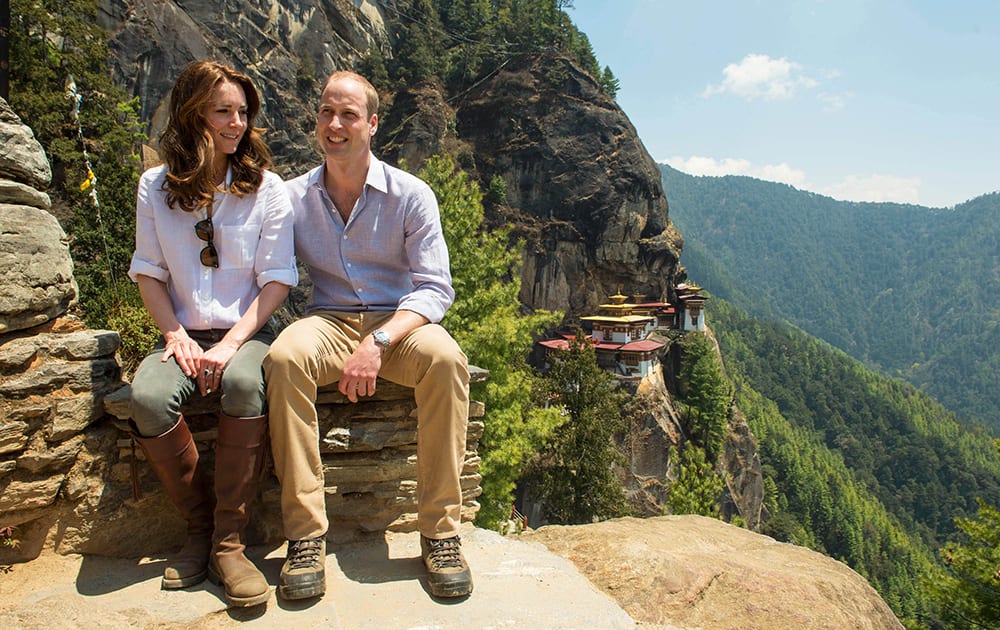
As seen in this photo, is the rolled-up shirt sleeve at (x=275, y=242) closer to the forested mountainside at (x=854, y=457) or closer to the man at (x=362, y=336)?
the man at (x=362, y=336)

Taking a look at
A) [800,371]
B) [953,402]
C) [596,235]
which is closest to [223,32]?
[596,235]

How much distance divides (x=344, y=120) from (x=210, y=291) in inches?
43.6

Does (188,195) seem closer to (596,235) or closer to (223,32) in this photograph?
(223,32)

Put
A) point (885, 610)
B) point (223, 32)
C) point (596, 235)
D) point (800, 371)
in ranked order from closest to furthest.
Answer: point (885, 610) → point (223, 32) → point (596, 235) → point (800, 371)

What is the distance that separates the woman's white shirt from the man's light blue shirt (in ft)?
0.70

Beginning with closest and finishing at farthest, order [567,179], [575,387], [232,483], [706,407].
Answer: [232,483]
[575,387]
[706,407]
[567,179]

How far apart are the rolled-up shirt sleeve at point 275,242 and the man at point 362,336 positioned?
0.40ft

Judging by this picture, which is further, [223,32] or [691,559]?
[223,32]

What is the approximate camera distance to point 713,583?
3.03 metres

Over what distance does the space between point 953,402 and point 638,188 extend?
180m

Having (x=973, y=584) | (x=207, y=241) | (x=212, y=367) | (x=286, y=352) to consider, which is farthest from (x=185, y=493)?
(x=973, y=584)

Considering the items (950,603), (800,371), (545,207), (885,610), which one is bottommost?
(800,371)

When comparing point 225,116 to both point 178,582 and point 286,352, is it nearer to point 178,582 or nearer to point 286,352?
point 286,352

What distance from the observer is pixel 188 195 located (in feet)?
9.25
